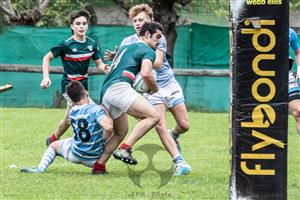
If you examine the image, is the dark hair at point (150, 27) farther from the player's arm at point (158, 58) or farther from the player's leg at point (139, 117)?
the player's leg at point (139, 117)

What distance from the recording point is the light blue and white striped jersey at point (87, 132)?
876cm

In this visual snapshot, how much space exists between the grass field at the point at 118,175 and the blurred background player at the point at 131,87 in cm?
48

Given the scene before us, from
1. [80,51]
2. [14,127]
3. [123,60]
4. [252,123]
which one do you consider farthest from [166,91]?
[14,127]

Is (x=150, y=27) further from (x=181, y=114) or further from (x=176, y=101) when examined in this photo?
(x=181, y=114)

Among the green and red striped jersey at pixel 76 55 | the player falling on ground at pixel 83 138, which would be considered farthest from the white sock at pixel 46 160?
the green and red striped jersey at pixel 76 55

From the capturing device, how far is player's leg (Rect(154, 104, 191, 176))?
30.1ft

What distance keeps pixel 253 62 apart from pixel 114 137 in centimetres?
407

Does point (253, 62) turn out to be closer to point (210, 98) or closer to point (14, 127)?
point (14, 127)

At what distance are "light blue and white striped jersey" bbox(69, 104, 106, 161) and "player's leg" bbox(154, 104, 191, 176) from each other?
73cm

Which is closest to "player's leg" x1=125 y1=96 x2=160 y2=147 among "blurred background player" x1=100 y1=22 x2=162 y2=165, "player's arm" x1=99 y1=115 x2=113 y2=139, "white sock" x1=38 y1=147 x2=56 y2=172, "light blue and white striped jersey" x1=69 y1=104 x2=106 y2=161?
"blurred background player" x1=100 y1=22 x2=162 y2=165

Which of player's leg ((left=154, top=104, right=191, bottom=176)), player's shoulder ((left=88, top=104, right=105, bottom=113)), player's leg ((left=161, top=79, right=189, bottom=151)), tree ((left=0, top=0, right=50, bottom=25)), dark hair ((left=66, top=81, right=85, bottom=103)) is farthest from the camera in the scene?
tree ((left=0, top=0, right=50, bottom=25))

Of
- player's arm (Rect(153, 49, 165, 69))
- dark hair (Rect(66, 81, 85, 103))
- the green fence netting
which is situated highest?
player's arm (Rect(153, 49, 165, 69))

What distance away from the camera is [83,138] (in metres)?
8.84

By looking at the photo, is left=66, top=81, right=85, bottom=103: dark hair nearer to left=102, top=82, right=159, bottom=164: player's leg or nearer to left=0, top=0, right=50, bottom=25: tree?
left=102, top=82, right=159, bottom=164: player's leg
